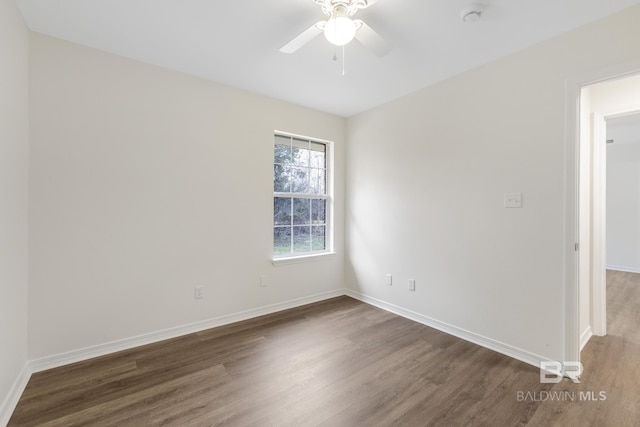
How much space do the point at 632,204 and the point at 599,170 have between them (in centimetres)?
434

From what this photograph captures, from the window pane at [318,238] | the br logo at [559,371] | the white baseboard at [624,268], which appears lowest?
the br logo at [559,371]

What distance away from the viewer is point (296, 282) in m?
3.41

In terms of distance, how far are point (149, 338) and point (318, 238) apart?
2.15 m

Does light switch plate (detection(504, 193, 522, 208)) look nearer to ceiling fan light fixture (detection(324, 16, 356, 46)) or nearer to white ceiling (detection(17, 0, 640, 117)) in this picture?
white ceiling (detection(17, 0, 640, 117))

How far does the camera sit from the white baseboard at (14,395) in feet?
5.04

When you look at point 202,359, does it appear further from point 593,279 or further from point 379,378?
point 593,279

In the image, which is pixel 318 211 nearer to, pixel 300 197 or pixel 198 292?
pixel 300 197

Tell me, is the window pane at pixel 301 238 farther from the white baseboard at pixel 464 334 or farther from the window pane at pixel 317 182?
the white baseboard at pixel 464 334

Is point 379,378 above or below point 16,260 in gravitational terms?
below

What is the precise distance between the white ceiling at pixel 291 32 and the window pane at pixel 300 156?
0.92 m

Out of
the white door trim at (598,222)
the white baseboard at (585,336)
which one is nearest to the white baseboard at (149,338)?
the white baseboard at (585,336)

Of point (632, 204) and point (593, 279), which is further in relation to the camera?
point (632, 204)

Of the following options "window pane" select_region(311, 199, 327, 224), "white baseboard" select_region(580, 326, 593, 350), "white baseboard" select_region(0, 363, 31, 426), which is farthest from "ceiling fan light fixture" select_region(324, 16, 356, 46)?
"white baseboard" select_region(580, 326, 593, 350)

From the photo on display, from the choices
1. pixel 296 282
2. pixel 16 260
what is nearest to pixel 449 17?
pixel 296 282
